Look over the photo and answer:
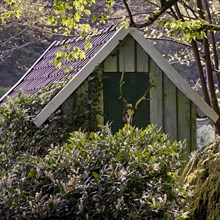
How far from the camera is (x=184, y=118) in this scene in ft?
29.7

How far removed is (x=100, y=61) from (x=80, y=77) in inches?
18.2

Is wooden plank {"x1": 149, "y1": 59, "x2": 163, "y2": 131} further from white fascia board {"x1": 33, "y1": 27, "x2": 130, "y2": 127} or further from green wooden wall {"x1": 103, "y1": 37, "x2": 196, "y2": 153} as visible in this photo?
white fascia board {"x1": 33, "y1": 27, "x2": 130, "y2": 127}

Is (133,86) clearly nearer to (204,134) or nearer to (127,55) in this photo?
(127,55)

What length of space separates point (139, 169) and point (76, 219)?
68cm

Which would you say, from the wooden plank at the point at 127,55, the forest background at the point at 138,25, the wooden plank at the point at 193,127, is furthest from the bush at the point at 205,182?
the wooden plank at the point at 193,127

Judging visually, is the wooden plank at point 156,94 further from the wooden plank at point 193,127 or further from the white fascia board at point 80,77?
the white fascia board at point 80,77

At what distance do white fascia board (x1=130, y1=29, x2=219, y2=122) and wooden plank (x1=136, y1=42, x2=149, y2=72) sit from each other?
0.34ft

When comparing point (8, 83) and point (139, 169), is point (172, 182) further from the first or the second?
point (8, 83)

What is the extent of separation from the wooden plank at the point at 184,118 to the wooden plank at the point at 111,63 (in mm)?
1142

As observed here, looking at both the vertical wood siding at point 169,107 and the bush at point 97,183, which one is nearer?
the bush at point 97,183

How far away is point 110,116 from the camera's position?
8.66 m

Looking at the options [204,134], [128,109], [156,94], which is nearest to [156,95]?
[156,94]

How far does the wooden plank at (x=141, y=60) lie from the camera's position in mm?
8711

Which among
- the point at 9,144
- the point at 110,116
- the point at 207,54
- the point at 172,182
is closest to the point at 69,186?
the point at 172,182
